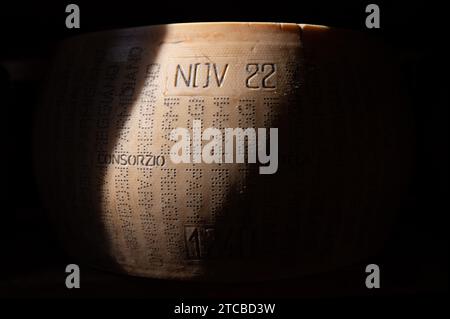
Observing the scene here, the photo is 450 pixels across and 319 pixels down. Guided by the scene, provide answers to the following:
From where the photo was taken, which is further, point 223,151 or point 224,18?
point 224,18

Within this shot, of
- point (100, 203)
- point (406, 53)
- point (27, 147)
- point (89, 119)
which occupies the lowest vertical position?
point (100, 203)

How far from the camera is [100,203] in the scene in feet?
3.81

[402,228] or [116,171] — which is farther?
[402,228]

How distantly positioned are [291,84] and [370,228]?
0.28 meters

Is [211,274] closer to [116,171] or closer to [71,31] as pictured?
[116,171]

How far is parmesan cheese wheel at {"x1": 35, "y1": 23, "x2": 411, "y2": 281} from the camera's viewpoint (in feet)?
3.61

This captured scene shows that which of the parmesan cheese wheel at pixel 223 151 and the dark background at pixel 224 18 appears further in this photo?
the dark background at pixel 224 18

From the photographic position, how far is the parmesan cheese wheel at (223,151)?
3.61 feet

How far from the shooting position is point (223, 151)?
3.59 feet

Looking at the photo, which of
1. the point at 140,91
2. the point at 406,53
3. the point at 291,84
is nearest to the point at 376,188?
the point at 291,84

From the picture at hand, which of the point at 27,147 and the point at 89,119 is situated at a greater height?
the point at 27,147

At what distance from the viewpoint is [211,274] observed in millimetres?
1140

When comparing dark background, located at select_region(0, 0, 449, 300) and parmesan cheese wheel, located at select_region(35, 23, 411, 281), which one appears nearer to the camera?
parmesan cheese wheel, located at select_region(35, 23, 411, 281)

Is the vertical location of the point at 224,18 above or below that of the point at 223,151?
above
